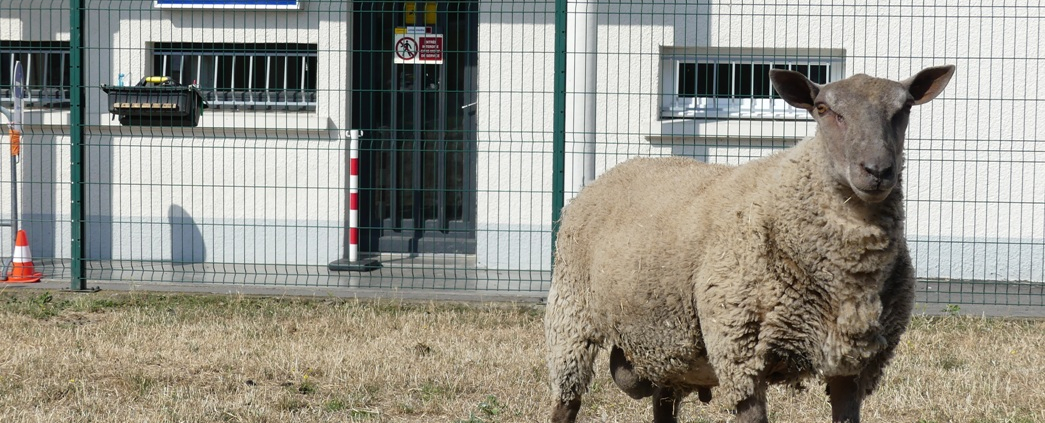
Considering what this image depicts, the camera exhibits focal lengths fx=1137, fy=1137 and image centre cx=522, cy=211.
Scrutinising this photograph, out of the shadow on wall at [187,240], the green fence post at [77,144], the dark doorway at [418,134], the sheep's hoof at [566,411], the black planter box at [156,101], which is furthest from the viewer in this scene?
the dark doorway at [418,134]

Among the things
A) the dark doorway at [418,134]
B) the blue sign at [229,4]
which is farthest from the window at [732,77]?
the blue sign at [229,4]

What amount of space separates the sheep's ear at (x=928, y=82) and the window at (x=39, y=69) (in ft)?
29.6

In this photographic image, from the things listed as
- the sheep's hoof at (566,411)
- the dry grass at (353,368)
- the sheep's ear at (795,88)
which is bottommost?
the dry grass at (353,368)

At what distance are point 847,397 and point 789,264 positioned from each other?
0.53m

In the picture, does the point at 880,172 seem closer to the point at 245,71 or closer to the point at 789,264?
the point at 789,264

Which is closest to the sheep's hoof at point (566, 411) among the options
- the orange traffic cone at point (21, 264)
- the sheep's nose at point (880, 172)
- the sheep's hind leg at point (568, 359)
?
the sheep's hind leg at point (568, 359)

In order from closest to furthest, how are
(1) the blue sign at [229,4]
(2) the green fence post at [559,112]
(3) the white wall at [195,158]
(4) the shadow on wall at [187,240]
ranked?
(2) the green fence post at [559,112] < (3) the white wall at [195,158] < (1) the blue sign at [229,4] < (4) the shadow on wall at [187,240]

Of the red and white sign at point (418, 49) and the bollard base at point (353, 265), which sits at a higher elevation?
the red and white sign at point (418, 49)

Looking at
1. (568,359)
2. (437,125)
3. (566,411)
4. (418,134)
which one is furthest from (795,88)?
(437,125)

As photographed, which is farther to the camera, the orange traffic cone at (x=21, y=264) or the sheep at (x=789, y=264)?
the orange traffic cone at (x=21, y=264)

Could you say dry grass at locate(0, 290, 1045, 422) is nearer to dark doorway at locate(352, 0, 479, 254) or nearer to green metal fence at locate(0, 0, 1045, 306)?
green metal fence at locate(0, 0, 1045, 306)

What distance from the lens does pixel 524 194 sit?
33.9ft

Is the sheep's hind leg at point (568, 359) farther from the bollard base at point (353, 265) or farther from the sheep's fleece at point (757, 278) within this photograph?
the bollard base at point (353, 265)

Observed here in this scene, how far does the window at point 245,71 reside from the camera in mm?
10578
